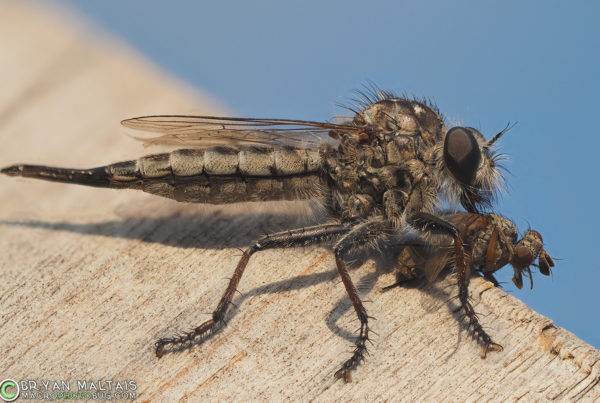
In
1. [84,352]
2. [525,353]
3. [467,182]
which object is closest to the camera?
[525,353]

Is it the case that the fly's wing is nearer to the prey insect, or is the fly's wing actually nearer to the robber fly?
the robber fly

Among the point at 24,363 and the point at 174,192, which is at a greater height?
the point at 174,192

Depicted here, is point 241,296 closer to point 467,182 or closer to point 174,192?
point 174,192

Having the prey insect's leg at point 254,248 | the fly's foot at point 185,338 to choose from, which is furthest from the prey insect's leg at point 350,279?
the fly's foot at point 185,338

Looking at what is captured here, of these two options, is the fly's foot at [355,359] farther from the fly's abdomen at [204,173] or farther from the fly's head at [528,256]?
the fly's abdomen at [204,173]

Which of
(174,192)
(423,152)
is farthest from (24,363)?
(423,152)

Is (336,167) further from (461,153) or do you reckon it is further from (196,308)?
(196,308)

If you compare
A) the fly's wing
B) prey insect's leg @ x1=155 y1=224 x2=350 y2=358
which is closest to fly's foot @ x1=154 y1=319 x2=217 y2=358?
prey insect's leg @ x1=155 y1=224 x2=350 y2=358
